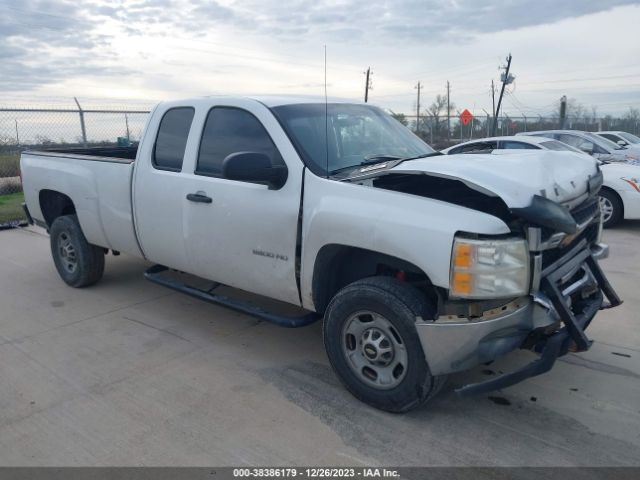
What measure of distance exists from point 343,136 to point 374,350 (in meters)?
1.69

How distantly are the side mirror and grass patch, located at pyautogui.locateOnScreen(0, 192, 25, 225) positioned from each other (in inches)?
300

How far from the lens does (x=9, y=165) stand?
13.8 metres

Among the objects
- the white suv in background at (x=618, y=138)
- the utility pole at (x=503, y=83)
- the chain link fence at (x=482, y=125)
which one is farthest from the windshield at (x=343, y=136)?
the utility pole at (x=503, y=83)

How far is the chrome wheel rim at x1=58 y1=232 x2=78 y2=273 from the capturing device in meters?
6.10

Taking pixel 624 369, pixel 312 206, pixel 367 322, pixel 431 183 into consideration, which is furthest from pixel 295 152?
pixel 624 369

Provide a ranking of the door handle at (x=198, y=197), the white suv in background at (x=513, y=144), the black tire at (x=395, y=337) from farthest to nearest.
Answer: the white suv in background at (x=513, y=144)
the door handle at (x=198, y=197)
the black tire at (x=395, y=337)

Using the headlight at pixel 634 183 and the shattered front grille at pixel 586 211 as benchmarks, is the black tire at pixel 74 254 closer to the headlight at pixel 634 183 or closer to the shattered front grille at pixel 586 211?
the shattered front grille at pixel 586 211

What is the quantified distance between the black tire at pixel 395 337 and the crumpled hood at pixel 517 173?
71 centimetres

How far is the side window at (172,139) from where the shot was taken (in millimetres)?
→ 4688

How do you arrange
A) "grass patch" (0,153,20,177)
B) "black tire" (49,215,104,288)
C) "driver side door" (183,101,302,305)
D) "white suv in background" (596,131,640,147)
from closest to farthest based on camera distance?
"driver side door" (183,101,302,305), "black tire" (49,215,104,288), "grass patch" (0,153,20,177), "white suv in background" (596,131,640,147)

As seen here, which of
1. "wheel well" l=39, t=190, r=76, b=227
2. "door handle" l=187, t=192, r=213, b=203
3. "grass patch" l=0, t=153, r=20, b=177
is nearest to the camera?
"door handle" l=187, t=192, r=213, b=203

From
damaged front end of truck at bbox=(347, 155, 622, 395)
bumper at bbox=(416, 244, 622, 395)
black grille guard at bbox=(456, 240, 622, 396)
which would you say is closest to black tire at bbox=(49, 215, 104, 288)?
damaged front end of truck at bbox=(347, 155, 622, 395)

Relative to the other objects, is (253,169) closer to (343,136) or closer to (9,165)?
(343,136)

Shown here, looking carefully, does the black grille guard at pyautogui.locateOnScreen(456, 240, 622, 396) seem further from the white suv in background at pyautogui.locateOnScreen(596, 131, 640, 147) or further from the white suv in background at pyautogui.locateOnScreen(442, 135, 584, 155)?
the white suv in background at pyautogui.locateOnScreen(596, 131, 640, 147)
